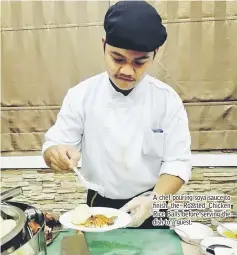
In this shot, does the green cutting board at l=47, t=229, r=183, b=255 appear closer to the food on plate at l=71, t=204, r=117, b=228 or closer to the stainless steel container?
the food on plate at l=71, t=204, r=117, b=228

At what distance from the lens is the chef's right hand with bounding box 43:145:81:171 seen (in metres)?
0.90

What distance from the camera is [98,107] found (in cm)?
98

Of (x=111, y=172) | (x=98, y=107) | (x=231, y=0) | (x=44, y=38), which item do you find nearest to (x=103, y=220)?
(x=111, y=172)

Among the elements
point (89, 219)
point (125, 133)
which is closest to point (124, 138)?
point (125, 133)

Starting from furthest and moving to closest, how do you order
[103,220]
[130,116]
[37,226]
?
[130,116] < [103,220] < [37,226]

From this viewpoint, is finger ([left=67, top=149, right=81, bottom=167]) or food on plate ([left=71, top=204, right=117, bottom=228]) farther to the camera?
finger ([left=67, top=149, right=81, bottom=167])

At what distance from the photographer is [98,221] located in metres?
0.79

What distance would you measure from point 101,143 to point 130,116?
0.10 metres

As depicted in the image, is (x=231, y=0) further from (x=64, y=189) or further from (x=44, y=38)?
(x=64, y=189)

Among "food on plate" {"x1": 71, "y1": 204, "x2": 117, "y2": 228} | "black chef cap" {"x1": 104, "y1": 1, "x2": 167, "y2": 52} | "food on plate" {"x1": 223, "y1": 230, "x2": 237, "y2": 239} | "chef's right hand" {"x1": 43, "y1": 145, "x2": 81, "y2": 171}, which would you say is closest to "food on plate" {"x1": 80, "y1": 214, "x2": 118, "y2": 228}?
"food on plate" {"x1": 71, "y1": 204, "x2": 117, "y2": 228}

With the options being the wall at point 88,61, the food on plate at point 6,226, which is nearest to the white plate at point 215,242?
the wall at point 88,61

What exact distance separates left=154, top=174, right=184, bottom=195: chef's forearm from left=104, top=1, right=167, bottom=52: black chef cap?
31 centimetres

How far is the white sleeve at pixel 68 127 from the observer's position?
0.97 meters

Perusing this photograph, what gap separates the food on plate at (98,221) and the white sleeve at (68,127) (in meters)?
0.23
